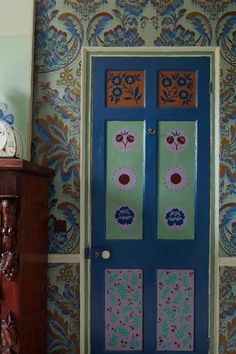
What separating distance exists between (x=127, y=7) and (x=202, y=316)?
2.33 metres

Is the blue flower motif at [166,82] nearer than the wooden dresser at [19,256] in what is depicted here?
No

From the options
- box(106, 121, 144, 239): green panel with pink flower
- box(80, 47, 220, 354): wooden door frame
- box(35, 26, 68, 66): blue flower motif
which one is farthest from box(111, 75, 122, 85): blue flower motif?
box(35, 26, 68, 66): blue flower motif

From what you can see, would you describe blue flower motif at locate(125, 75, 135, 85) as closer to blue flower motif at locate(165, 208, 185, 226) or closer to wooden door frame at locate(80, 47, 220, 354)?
wooden door frame at locate(80, 47, 220, 354)

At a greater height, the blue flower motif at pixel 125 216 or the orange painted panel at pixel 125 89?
the orange painted panel at pixel 125 89

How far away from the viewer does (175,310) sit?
10.3 ft

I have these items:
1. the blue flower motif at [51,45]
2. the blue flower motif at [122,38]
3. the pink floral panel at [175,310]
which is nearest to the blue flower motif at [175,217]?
the pink floral panel at [175,310]

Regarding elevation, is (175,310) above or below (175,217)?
below

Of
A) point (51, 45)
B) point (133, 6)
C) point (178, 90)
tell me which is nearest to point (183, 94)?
point (178, 90)

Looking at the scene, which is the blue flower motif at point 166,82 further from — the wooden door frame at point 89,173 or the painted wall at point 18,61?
the painted wall at point 18,61

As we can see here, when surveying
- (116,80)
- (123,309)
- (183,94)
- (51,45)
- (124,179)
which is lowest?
(123,309)

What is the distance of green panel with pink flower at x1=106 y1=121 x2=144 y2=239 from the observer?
10.5 ft

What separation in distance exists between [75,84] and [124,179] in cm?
79

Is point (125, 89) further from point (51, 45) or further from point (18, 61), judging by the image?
point (18, 61)

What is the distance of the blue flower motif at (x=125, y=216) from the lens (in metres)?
3.18
